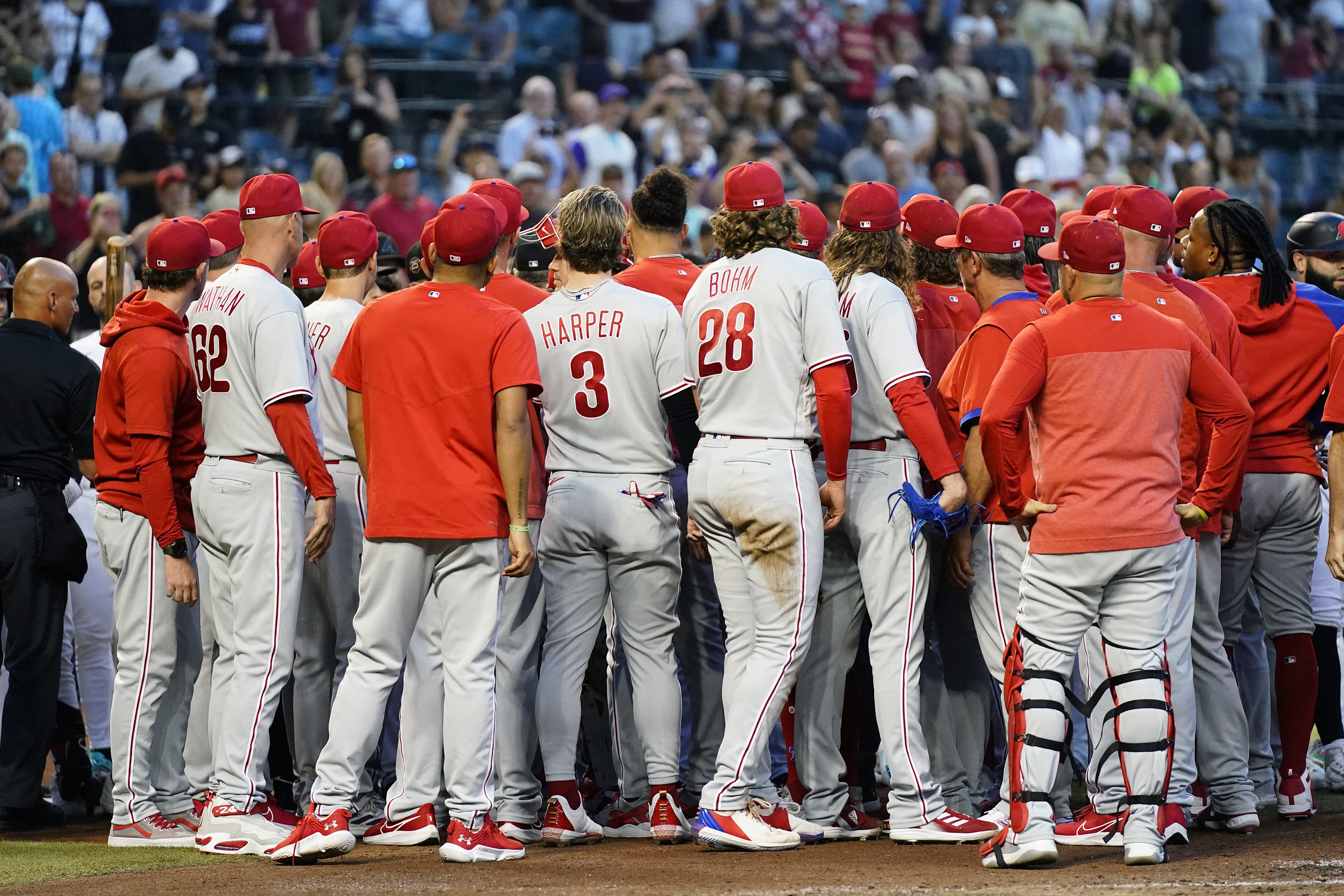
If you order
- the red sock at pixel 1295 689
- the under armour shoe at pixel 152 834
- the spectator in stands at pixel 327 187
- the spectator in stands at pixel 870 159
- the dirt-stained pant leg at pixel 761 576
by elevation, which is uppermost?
the spectator in stands at pixel 870 159

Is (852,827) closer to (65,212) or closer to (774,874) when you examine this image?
(774,874)

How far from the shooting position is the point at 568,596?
5.61m


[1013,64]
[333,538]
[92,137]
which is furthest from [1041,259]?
[1013,64]

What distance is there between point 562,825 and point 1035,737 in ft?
5.64

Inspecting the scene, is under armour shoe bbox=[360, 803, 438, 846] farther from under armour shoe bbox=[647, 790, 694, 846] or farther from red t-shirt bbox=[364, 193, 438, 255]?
red t-shirt bbox=[364, 193, 438, 255]

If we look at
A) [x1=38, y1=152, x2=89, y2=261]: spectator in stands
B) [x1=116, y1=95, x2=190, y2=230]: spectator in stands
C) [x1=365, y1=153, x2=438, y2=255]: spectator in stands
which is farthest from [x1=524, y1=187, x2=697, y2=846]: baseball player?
[x1=116, y1=95, x2=190, y2=230]: spectator in stands

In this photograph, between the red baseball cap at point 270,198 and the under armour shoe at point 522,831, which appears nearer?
the under armour shoe at point 522,831

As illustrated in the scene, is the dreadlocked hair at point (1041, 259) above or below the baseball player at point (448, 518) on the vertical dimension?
above

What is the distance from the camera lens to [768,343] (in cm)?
538

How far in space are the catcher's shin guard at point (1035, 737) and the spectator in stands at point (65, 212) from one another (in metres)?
9.28

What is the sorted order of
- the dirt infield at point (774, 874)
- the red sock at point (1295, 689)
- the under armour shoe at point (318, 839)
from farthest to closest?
the red sock at point (1295, 689) < the under armour shoe at point (318, 839) < the dirt infield at point (774, 874)

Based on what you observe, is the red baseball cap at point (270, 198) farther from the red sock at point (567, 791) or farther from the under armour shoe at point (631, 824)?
the under armour shoe at point (631, 824)

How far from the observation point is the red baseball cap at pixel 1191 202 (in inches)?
250

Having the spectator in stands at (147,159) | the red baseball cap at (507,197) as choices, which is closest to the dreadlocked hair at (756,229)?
the red baseball cap at (507,197)
